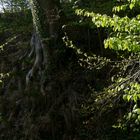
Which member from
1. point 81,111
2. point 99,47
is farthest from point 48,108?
point 99,47

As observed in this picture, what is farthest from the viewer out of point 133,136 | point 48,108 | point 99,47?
point 99,47

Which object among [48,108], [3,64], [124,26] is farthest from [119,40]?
[3,64]

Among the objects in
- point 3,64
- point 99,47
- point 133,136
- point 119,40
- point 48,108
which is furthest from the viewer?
point 3,64

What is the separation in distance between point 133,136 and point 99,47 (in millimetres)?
3175

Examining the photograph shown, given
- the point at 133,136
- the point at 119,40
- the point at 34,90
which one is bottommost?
the point at 133,136

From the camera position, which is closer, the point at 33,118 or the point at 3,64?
the point at 33,118

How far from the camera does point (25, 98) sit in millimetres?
13180

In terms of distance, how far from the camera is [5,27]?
15086 millimetres

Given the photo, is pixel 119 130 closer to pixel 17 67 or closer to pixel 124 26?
pixel 17 67

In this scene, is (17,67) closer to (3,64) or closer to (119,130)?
(3,64)

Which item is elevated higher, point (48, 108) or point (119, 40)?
point (119, 40)

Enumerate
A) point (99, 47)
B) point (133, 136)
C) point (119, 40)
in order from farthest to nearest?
point (99, 47) → point (133, 136) → point (119, 40)

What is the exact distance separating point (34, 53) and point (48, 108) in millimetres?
1885

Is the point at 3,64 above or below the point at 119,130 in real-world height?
above
